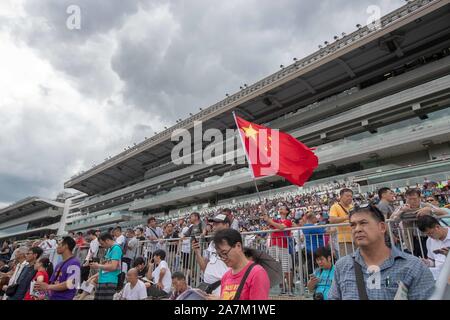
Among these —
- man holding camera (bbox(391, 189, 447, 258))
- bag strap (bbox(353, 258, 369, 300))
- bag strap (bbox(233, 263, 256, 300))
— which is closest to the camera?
bag strap (bbox(353, 258, 369, 300))

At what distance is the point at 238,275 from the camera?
226 cm

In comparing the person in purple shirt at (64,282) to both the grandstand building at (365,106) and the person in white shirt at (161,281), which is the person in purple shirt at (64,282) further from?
the grandstand building at (365,106)

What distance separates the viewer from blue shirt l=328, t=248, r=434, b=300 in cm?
158

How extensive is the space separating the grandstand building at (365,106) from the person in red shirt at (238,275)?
1470cm

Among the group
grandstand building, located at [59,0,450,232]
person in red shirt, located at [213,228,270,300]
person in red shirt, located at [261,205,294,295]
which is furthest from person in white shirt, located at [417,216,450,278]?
grandstand building, located at [59,0,450,232]

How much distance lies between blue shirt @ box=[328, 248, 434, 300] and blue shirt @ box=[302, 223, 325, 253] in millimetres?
3033

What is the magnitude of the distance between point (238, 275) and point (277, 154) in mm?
4227

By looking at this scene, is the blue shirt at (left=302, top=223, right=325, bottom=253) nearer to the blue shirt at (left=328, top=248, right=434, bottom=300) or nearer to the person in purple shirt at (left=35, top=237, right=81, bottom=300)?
the blue shirt at (left=328, top=248, right=434, bottom=300)

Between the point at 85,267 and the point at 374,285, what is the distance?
21.8 ft

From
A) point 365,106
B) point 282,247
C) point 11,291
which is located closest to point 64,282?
point 11,291

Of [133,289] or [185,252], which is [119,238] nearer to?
[185,252]
